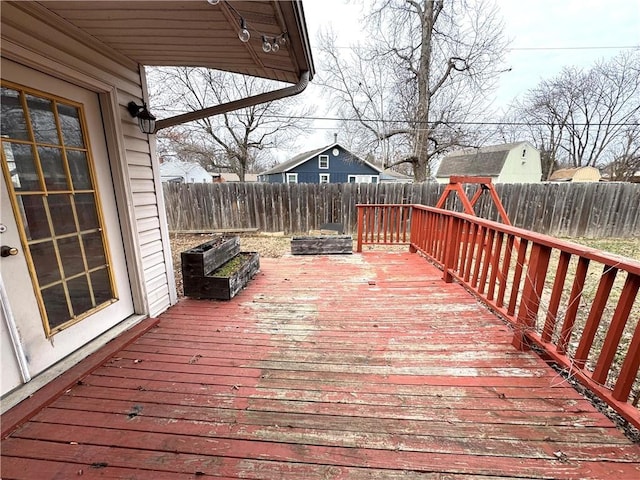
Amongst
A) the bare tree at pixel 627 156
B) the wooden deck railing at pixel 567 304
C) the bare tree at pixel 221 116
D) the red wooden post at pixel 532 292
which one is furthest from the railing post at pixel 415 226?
the bare tree at pixel 627 156

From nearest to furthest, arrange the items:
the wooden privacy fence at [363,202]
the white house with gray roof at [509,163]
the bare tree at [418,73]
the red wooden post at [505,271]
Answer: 1. the red wooden post at [505,271]
2. the wooden privacy fence at [363,202]
3. the bare tree at [418,73]
4. the white house with gray roof at [509,163]

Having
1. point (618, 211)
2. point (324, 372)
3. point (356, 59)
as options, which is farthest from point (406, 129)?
point (324, 372)

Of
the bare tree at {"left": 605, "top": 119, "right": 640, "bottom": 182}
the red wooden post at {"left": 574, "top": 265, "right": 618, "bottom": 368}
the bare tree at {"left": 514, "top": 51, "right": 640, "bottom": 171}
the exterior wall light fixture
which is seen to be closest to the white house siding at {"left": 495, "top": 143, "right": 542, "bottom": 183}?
the bare tree at {"left": 514, "top": 51, "right": 640, "bottom": 171}

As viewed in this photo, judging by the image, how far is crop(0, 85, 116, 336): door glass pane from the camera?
1.64 meters

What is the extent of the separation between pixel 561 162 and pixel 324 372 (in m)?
31.8

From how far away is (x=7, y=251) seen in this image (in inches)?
60.1

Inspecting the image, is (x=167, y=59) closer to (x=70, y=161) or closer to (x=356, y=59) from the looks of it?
(x=70, y=161)

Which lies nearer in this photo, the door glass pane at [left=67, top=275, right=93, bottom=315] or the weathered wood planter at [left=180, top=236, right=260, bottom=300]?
the door glass pane at [left=67, top=275, right=93, bottom=315]

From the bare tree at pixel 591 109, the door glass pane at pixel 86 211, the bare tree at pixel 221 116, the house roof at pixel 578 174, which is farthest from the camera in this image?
the house roof at pixel 578 174

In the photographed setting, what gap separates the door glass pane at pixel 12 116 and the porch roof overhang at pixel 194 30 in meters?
0.50

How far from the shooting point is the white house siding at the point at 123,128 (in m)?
1.57

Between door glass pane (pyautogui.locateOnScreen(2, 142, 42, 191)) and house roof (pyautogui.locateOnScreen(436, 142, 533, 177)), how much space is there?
71.1 ft

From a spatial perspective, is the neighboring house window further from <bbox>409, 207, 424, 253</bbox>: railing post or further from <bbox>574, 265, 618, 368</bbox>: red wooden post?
<bbox>574, 265, 618, 368</bbox>: red wooden post

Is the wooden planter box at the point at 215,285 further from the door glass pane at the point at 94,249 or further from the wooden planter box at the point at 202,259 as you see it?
the door glass pane at the point at 94,249
